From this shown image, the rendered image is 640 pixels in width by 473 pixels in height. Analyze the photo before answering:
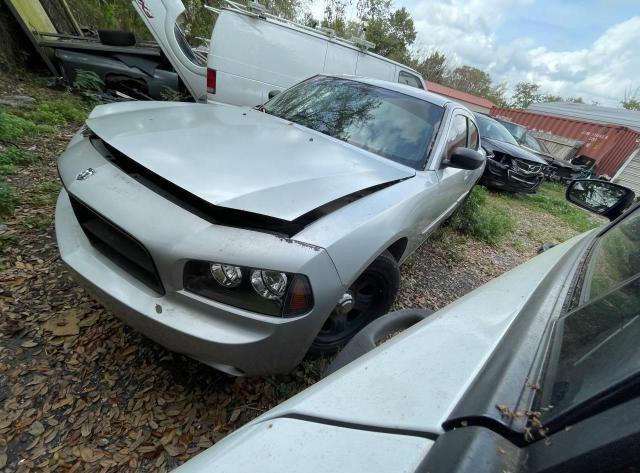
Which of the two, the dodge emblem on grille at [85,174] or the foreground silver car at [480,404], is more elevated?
the foreground silver car at [480,404]

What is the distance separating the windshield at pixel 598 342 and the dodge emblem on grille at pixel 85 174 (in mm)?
1903

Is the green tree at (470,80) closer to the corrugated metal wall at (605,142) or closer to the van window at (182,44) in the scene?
the corrugated metal wall at (605,142)

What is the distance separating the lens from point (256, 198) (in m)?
1.50

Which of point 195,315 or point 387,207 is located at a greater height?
point 387,207

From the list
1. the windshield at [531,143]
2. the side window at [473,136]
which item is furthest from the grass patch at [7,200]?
the windshield at [531,143]

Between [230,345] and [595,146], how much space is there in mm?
19431

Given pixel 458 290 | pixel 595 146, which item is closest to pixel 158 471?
pixel 458 290

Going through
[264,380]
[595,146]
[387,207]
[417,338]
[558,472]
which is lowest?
[595,146]

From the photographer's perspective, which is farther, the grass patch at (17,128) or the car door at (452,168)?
the grass patch at (17,128)

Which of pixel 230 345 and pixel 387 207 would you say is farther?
pixel 387 207

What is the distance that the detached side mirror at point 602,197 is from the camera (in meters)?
1.98

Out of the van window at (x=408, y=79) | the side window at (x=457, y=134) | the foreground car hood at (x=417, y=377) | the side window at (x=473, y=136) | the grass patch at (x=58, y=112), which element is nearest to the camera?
the foreground car hood at (x=417, y=377)

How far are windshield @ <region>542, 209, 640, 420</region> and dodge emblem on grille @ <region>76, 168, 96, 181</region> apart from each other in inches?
74.9

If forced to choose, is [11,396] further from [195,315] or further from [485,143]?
[485,143]
